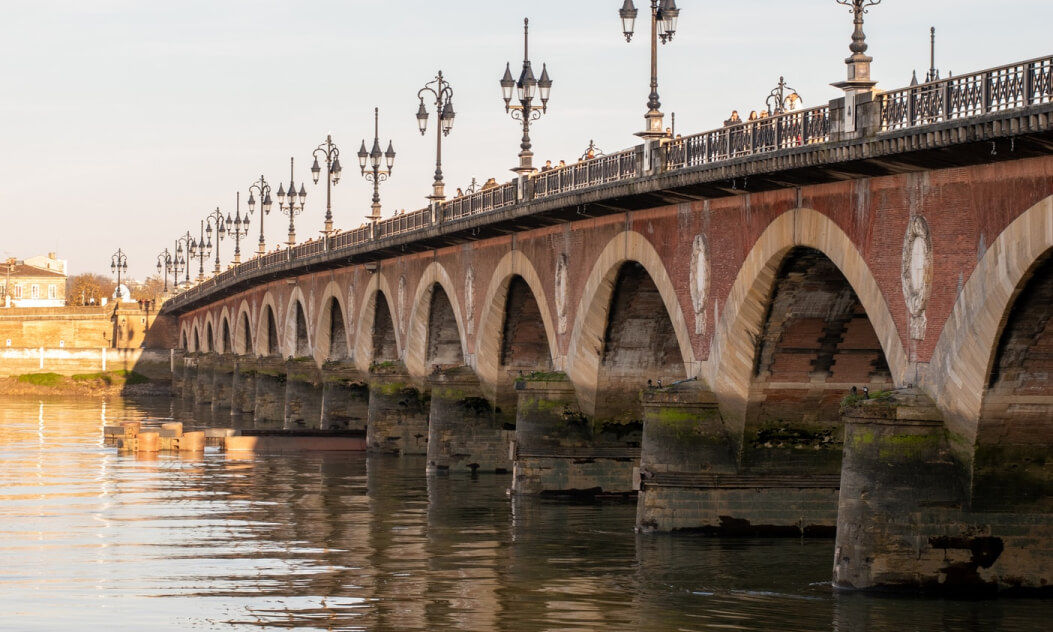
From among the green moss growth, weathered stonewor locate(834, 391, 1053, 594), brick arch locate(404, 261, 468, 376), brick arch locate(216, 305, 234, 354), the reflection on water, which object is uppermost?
brick arch locate(216, 305, 234, 354)

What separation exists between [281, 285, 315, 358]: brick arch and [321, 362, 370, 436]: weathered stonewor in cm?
1123

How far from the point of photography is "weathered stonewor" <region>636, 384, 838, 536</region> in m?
27.4

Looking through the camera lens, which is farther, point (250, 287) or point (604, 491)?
point (250, 287)

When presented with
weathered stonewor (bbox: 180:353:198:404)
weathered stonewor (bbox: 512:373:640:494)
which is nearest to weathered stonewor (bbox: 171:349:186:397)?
weathered stonewor (bbox: 180:353:198:404)

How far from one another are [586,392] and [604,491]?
81.9 inches

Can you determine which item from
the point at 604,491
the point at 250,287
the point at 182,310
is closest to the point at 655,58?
the point at 604,491

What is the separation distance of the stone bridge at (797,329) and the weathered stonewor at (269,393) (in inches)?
944

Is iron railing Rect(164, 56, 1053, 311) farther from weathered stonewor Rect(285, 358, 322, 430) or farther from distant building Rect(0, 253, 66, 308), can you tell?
distant building Rect(0, 253, 66, 308)

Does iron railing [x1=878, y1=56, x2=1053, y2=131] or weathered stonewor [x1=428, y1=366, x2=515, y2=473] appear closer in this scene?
iron railing [x1=878, y1=56, x2=1053, y2=131]

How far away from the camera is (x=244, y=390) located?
253 feet

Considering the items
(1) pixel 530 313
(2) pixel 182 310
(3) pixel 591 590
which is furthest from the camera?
(2) pixel 182 310

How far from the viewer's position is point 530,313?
4103 centimetres

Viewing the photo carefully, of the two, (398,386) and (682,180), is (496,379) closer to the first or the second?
(398,386)

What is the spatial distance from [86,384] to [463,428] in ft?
244
